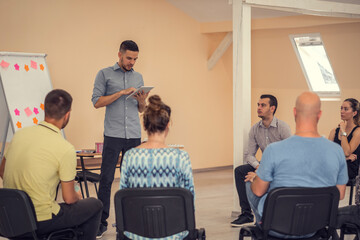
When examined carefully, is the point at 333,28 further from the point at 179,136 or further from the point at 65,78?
Answer: the point at 65,78

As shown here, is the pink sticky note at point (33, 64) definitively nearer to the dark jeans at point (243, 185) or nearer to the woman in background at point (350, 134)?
the dark jeans at point (243, 185)

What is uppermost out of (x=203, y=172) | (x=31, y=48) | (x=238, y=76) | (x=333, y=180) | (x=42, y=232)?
(x=31, y=48)

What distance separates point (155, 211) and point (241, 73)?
9.65 ft

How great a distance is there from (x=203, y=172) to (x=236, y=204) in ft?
13.4

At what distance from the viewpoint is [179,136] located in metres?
9.23

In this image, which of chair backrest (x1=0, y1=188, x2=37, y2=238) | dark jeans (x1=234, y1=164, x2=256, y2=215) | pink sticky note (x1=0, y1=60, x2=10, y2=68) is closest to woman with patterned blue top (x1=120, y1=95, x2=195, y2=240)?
chair backrest (x1=0, y1=188, x2=37, y2=238)

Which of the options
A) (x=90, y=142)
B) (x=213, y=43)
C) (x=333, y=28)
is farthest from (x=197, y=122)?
(x=333, y=28)

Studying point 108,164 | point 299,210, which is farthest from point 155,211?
point 108,164

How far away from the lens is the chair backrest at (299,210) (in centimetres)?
278

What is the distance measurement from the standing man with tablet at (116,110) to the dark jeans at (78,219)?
4.20 ft

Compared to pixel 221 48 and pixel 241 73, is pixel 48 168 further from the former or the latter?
pixel 221 48

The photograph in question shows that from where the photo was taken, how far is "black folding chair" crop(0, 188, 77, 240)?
2.82m

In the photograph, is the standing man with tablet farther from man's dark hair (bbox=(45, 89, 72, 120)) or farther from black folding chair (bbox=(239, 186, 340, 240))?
black folding chair (bbox=(239, 186, 340, 240))

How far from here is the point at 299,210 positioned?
111 inches
